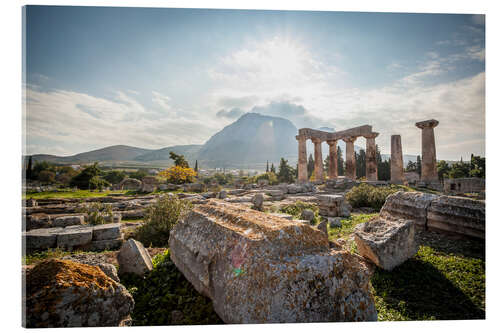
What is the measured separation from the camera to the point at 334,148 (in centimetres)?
2709

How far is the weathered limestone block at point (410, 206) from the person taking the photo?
4.94 m

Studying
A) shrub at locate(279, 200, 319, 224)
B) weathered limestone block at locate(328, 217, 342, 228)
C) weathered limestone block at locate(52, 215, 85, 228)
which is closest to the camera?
weathered limestone block at locate(52, 215, 85, 228)

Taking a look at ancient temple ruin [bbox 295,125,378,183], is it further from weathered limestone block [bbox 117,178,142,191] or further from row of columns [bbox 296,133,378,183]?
weathered limestone block [bbox 117,178,142,191]

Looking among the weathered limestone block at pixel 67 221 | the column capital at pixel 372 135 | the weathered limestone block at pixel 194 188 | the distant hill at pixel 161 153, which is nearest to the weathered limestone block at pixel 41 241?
the weathered limestone block at pixel 67 221

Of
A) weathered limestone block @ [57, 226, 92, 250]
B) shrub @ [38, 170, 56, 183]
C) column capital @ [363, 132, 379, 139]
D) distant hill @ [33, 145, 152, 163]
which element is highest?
column capital @ [363, 132, 379, 139]

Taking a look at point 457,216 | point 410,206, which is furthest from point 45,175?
point 457,216

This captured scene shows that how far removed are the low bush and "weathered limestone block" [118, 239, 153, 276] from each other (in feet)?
0.29

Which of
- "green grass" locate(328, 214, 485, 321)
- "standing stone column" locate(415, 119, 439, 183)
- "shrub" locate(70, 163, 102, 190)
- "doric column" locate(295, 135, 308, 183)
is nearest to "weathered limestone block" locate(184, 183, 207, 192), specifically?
"shrub" locate(70, 163, 102, 190)

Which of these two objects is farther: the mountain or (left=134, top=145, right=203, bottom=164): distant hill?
the mountain

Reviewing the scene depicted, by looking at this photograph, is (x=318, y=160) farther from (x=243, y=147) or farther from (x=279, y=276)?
(x=243, y=147)

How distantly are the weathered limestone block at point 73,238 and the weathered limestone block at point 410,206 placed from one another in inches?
276

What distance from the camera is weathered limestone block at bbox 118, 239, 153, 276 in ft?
11.8

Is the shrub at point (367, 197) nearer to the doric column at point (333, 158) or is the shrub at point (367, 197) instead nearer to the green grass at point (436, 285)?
the green grass at point (436, 285)
